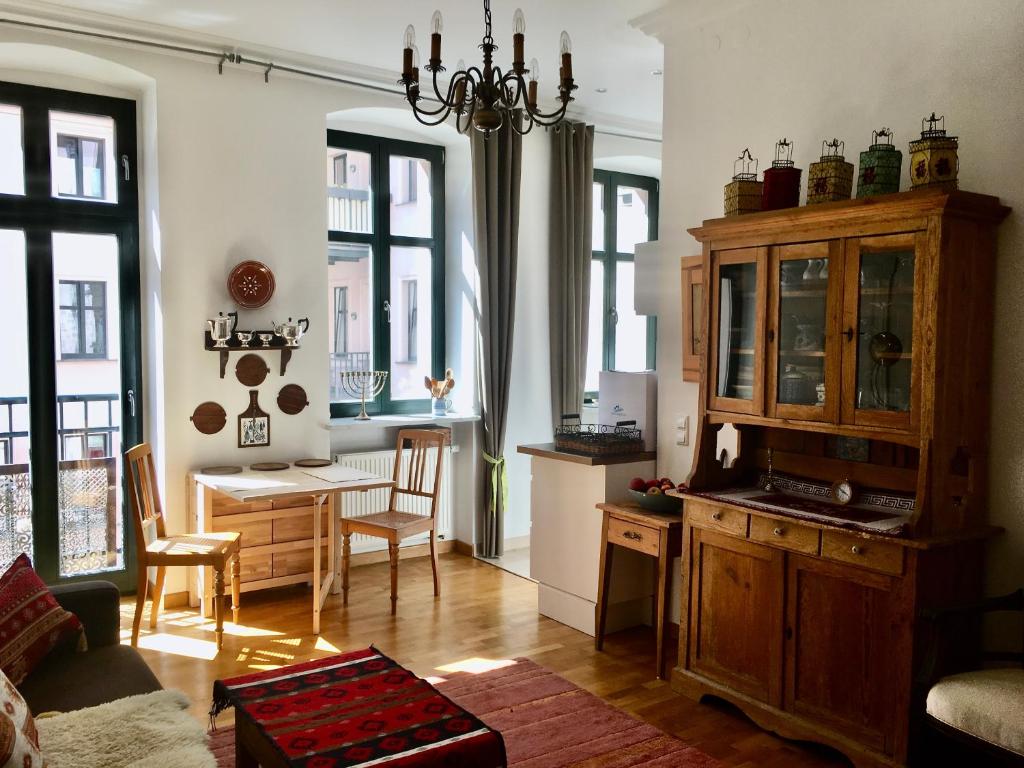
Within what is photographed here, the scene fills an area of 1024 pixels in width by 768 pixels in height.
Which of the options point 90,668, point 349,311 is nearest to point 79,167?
point 349,311

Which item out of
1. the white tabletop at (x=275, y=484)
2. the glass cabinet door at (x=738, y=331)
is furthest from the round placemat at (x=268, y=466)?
the glass cabinet door at (x=738, y=331)

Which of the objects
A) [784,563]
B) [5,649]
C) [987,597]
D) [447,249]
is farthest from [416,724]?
[447,249]

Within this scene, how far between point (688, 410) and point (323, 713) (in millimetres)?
2391

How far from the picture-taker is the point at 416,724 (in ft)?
7.67

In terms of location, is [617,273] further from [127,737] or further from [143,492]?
[127,737]

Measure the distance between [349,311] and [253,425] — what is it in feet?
3.70

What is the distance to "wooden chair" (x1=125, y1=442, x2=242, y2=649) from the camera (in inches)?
159

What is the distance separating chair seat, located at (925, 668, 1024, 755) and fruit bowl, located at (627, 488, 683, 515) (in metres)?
1.49

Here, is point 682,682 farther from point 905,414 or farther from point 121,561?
point 121,561

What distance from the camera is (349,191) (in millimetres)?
5598

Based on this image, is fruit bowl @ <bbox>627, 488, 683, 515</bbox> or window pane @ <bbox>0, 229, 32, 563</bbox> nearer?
fruit bowl @ <bbox>627, 488, 683, 515</bbox>

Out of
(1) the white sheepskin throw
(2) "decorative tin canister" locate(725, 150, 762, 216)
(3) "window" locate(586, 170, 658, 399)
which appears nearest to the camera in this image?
(1) the white sheepskin throw

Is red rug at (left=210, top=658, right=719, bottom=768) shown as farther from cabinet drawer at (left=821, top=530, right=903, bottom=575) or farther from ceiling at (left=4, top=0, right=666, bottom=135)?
ceiling at (left=4, top=0, right=666, bottom=135)

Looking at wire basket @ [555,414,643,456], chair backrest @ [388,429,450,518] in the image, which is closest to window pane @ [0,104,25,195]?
chair backrest @ [388,429,450,518]
